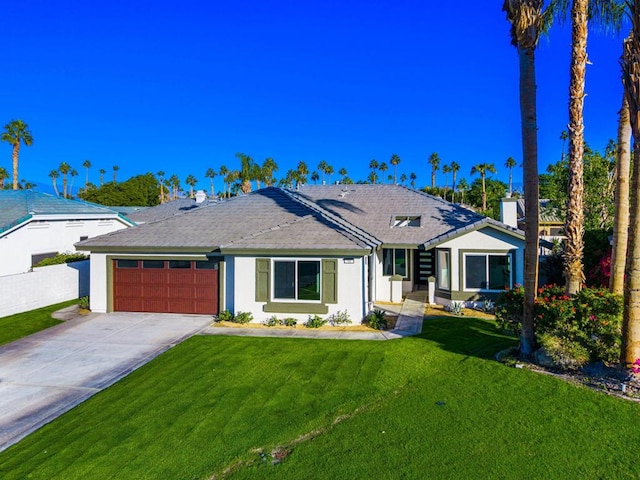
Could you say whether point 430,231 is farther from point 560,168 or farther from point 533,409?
point 533,409

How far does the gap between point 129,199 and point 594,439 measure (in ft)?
257

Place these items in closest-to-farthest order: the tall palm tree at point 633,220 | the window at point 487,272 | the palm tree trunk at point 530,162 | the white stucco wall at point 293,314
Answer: the tall palm tree at point 633,220 < the palm tree trunk at point 530,162 < the white stucco wall at point 293,314 < the window at point 487,272

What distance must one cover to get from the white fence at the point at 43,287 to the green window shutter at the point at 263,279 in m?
9.97

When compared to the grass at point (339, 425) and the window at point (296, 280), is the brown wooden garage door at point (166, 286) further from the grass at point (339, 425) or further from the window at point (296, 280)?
the grass at point (339, 425)

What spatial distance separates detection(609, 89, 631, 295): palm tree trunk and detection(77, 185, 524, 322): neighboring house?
552cm

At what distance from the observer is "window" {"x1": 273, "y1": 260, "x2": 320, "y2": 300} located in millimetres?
15719

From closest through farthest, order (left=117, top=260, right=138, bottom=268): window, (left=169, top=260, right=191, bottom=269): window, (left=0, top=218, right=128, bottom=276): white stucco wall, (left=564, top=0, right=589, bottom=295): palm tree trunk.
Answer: (left=564, top=0, right=589, bottom=295): palm tree trunk
(left=169, top=260, right=191, bottom=269): window
(left=117, top=260, right=138, bottom=268): window
(left=0, top=218, right=128, bottom=276): white stucco wall

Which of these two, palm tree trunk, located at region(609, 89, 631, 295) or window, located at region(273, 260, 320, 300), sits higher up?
palm tree trunk, located at region(609, 89, 631, 295)

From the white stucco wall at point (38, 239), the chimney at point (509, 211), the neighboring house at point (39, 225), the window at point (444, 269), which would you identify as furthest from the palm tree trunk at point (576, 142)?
the white stucco wall at point (38, 239)

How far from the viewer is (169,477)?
6.42 m

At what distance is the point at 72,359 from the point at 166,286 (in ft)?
18.7

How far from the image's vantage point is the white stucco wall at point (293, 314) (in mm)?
15500

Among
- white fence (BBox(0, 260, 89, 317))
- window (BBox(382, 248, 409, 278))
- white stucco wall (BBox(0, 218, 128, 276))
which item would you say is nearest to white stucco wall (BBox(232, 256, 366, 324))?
window (BBox(382, 248, 409, 278))

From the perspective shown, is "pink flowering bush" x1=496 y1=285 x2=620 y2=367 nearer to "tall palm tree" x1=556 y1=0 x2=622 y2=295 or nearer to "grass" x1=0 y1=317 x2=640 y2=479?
"grass" x1=0 y1=317 x2=640 y2=479
